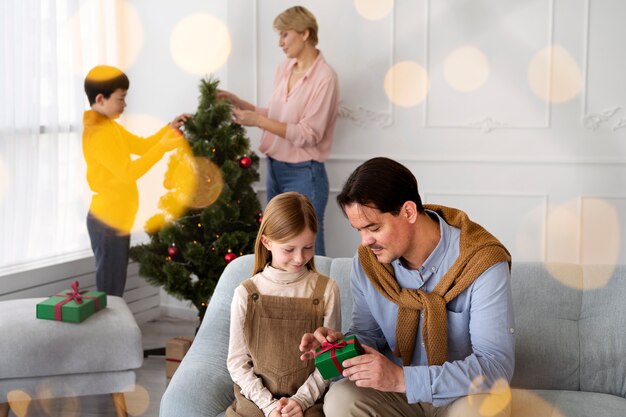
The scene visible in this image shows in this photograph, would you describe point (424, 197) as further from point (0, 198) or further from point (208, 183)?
point (0, 198)

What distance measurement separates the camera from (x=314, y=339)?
230 cm

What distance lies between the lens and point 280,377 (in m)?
2.40

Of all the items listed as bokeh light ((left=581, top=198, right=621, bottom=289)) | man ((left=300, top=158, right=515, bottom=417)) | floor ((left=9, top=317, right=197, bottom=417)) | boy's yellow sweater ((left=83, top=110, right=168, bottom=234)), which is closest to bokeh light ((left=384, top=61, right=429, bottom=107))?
bokeh light ((left=581, top=198, right=621, bottom=289))

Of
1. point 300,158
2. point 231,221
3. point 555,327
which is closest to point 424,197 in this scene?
point 300,158

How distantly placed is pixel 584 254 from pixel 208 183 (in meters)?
1.97

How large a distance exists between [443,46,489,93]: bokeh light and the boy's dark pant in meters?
1.88

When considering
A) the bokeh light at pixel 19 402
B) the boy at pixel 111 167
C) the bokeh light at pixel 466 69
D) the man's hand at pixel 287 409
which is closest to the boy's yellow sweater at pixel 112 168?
the boy at pixel 111 167

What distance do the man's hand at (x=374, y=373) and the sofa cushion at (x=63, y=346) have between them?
4.53 feet

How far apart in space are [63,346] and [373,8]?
242 centimetres

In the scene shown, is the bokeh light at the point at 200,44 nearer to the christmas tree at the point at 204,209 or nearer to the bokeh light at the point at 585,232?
the christmas tree at the point at 204,209

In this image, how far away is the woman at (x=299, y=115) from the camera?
4.11 m

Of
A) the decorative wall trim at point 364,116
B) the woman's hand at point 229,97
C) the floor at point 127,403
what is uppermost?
the woman's hand at point 229,97

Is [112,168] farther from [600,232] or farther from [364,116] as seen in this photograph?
[600,232]

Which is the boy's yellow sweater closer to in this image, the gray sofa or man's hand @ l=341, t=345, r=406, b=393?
the gray sofa
